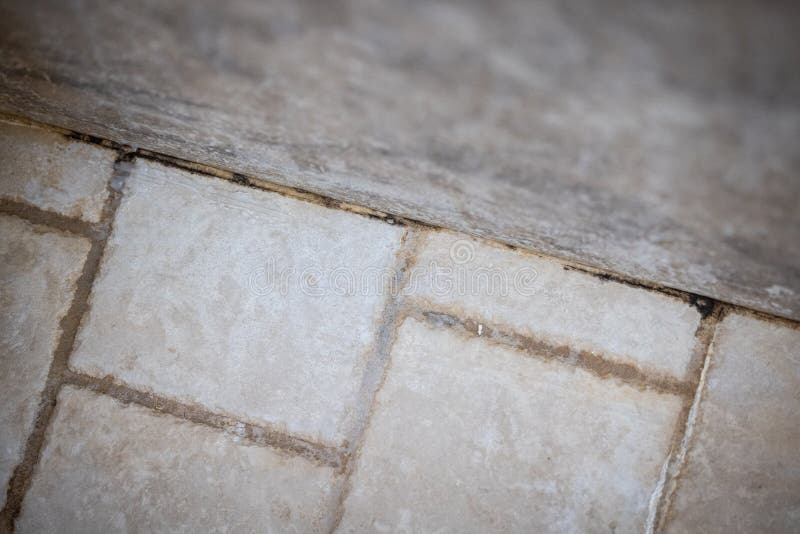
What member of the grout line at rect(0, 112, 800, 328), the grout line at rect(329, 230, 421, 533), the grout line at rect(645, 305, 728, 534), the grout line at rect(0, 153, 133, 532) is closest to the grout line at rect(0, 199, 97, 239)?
the grout line at rect(0, 153, 133, 532)

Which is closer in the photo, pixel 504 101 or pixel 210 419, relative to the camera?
pixel 504 101

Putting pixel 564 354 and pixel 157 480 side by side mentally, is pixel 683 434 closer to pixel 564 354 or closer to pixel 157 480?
pixel 564 354

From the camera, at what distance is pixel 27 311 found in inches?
40.6

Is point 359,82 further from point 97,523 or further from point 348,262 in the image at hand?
point 97,523

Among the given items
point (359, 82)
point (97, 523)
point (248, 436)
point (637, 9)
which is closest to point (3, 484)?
point (97, 523)

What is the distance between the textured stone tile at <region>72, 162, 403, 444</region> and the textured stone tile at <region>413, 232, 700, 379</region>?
0.12m

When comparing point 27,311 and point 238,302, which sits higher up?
point 238,302

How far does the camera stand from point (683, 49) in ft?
1.53

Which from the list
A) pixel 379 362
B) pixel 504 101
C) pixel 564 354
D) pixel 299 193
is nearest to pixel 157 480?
pixel 379 362

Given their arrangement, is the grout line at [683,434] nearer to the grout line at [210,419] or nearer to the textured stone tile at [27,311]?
the grout line at [210,419]

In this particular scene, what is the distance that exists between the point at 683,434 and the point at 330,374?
2.42ft

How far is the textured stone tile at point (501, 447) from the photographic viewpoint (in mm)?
986

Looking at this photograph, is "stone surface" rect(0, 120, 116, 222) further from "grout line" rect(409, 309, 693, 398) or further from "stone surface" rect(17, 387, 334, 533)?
"grout line" rect(409, 309, 693, 398)

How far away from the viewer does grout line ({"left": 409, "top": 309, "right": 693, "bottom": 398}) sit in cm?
99
